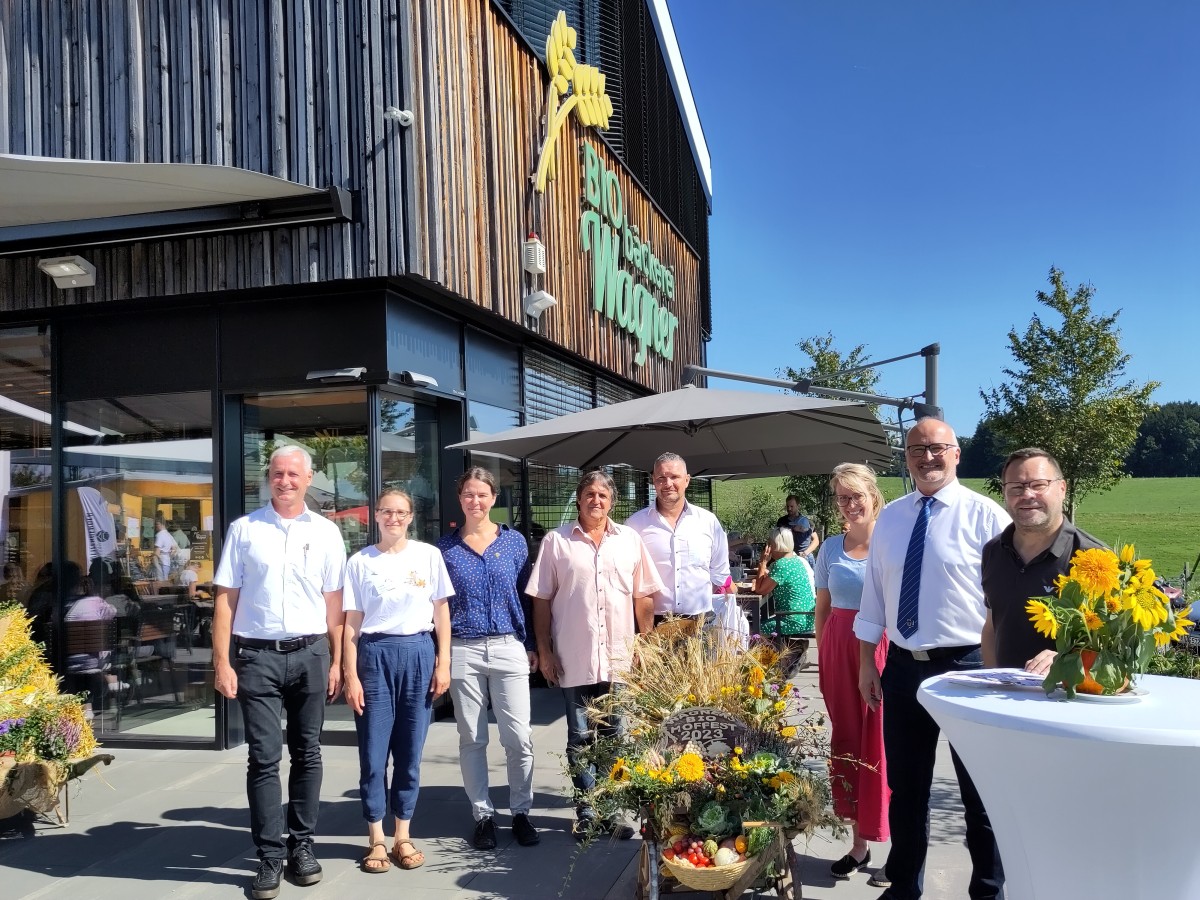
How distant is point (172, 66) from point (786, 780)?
6.25 meters

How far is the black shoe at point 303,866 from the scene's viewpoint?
4.26 m

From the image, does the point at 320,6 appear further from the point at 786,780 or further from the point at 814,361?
the point at 814,361

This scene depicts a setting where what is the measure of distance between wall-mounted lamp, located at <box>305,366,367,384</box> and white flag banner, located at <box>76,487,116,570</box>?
190 centimetres

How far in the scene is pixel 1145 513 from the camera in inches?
1898

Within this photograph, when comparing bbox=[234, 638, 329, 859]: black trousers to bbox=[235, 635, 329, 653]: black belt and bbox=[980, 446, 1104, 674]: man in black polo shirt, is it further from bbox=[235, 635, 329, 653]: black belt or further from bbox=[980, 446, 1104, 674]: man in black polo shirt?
bbox=[980, 446, 1104, 674]: man in black polo shirt

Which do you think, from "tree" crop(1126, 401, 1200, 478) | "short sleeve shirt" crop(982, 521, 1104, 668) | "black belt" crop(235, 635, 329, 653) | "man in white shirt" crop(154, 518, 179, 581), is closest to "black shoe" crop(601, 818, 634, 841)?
"black belt" crop(235, 635, 329, 653)

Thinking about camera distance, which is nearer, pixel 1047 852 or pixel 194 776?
pixel 1047 852

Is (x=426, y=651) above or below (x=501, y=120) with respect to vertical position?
below

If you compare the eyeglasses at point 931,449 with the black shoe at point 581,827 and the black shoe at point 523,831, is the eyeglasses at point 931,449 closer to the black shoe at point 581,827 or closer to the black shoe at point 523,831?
the black shoe at point 581,827

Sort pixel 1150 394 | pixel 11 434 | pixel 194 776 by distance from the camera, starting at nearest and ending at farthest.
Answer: pixel 194 776, pixel 11 434, pixel 1150 394

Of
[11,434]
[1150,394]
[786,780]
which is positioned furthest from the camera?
[1150,394]

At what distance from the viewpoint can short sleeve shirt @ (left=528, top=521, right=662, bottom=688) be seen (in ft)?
15.8

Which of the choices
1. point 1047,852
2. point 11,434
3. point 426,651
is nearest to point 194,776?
point 426,651

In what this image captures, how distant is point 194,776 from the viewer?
20.4 ft
